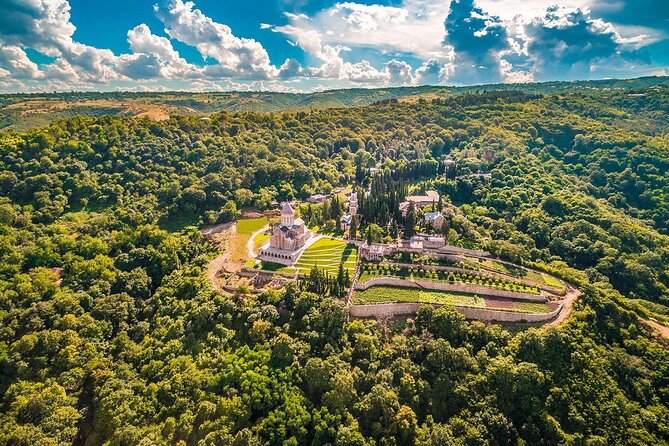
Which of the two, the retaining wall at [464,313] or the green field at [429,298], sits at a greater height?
the green field at [429,298]

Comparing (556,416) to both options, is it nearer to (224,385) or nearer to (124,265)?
(224,385)

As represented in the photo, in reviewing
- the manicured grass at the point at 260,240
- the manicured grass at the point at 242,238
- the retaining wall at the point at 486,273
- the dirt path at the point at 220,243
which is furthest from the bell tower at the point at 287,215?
the retaining wall at the point at 486,273

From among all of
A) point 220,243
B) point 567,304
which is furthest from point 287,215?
point 567,304

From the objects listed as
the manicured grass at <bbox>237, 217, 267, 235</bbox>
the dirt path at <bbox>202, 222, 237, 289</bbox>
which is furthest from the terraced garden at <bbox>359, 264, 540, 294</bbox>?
the manicured grass at <bbox>237, 217, 267, 235</bbox>

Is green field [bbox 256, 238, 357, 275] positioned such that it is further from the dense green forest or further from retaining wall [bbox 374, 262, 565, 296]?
the dense green forest

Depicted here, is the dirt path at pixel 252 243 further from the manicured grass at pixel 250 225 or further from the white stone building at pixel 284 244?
the white stone building at pixel 284 244
